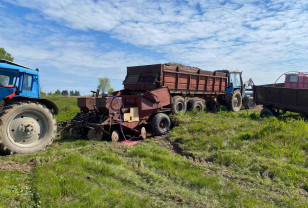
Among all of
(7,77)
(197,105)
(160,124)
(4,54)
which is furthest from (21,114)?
(4,54)

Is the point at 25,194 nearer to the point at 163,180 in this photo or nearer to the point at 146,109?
the point at 163,180

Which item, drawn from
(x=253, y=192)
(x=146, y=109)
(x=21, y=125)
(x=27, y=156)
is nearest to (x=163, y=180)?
(x=253, y=192)

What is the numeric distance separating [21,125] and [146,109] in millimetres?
4341

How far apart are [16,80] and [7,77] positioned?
213 mm

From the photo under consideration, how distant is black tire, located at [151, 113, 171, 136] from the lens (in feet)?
30.4

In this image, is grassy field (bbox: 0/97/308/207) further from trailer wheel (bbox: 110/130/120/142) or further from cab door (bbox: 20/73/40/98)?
cab door (bbox: 20/73/40/98)

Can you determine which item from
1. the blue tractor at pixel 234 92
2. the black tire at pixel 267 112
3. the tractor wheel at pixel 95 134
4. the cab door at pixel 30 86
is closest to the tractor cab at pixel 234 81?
the blue tractor at pixel 234 92

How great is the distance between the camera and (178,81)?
1162 centimetres


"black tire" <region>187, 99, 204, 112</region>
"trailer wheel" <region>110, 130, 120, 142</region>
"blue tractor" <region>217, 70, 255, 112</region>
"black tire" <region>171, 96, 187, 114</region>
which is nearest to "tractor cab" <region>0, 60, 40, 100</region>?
"trailer wheel" <region>110, 130, 120, 142</region>

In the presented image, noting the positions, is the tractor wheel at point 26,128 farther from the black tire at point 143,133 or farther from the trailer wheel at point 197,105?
the trailer wheel at point 197,105

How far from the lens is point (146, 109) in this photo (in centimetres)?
912

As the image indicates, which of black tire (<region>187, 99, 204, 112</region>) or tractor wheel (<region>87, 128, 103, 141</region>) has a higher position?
black tire (<region>187, 99, 204, 112</region>)

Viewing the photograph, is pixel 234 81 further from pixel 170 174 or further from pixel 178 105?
pixel 170 174

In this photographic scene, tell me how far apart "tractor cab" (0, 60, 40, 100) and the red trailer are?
17.0 ft
